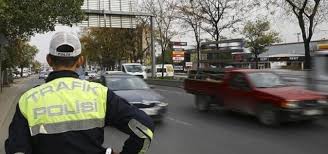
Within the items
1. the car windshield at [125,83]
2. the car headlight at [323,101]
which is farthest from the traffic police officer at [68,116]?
the car windshield at [125,83]

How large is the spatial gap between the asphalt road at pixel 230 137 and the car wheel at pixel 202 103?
4.32ft

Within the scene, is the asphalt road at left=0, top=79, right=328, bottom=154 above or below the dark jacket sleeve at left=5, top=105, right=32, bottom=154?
Result: below

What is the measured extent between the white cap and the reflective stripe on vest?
0.16 metres

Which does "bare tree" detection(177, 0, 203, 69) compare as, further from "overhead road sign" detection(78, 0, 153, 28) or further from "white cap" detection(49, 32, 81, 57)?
"white cap" detection(49, 32, 81, 57)

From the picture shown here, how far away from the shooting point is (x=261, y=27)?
194ft

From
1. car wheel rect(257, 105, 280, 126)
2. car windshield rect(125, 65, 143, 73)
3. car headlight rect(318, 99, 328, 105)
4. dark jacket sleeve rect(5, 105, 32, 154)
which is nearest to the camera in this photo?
dark jacket sleeve rect(5, 105, 32, 154)

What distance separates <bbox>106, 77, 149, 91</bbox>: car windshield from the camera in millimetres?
14062

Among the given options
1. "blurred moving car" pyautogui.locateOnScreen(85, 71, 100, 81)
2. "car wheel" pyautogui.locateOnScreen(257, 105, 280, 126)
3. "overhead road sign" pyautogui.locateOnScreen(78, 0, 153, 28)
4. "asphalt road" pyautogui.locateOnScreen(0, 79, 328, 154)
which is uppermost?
"overhead road sign" pyautogui.locateOnScreen(78, 0, 153, 28)

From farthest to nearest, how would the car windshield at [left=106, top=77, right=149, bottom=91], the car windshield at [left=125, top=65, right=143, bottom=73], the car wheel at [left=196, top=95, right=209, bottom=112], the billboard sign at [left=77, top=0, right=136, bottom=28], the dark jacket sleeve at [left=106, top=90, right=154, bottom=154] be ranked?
the car windshield at [left=125, top=65, right=143, bottom=73]
the billboard sign at [left=77, top=0, right=136, bottom=28]
the car wheel at [left=196, top=95, right=209, bottom=112]
the car windshield at [left=106, top=77, right=149, bottom=91]
the dark jacket sleeve at [left=106, top=90, right=154, bottom=154]

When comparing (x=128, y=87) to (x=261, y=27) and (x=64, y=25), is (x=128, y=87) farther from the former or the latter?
(x=261, y=27)

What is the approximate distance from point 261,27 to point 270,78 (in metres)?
46.8

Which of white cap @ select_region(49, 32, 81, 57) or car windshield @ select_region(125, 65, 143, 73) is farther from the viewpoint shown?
car windshield @ select_region(125, 65, 143, 73)

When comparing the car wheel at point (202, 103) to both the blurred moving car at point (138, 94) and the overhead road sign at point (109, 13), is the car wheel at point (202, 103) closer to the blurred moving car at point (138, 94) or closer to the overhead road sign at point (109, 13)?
the blurred moving car at point (138, 94)

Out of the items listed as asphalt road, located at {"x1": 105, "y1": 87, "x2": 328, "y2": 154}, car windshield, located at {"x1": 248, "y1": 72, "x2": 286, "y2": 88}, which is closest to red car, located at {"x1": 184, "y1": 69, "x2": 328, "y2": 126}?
car windshield, located at {"x1": 248, "y1": 72, "x2": 286, "y2": 88}
